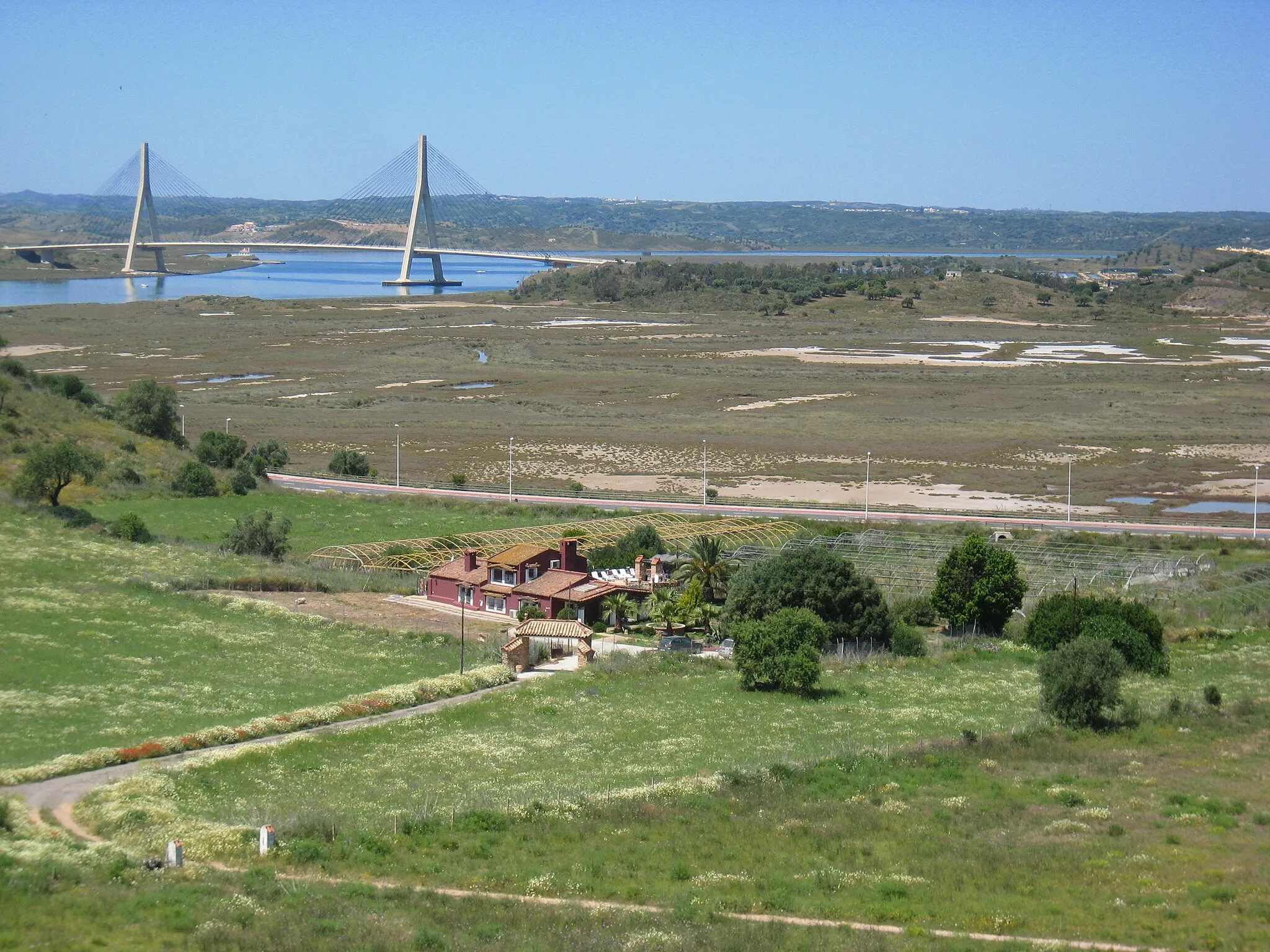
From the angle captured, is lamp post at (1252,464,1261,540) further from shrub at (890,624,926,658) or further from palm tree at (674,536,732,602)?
palm tree at (674,536,732,602)

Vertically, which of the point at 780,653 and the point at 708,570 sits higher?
the point at 708,570

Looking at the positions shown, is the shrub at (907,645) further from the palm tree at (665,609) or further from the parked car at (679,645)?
the palm tree at (665,609)

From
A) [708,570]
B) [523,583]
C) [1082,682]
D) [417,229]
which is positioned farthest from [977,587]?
[417,229]

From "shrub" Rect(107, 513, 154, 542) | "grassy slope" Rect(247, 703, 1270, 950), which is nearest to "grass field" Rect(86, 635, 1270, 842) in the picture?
"grassy slope" Rect(247, 703, 1270, 950)

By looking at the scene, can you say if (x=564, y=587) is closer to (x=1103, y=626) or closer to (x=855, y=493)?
(x=1103, y=626)

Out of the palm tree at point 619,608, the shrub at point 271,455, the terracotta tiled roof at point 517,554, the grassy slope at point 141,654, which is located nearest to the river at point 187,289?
the shrub at point 271,455

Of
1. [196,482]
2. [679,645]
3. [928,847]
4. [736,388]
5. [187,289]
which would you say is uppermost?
[187,289]
